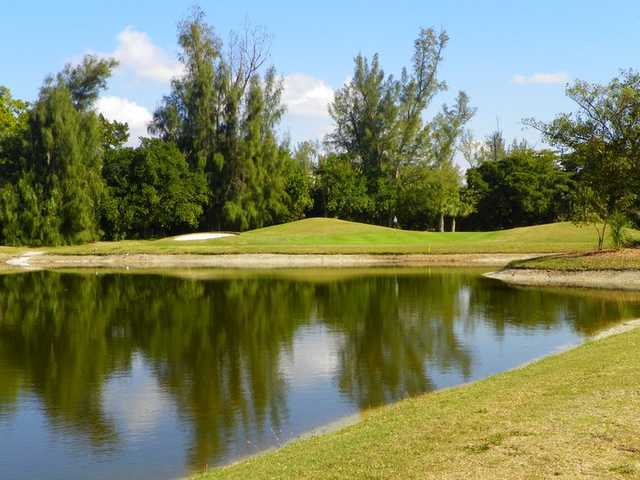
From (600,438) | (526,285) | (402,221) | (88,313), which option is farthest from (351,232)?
(600,438)

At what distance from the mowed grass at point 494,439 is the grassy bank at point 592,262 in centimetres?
2820

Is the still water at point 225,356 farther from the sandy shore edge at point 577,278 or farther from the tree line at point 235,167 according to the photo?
the tree line at point 235,167

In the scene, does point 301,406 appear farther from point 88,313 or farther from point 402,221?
point 402,221

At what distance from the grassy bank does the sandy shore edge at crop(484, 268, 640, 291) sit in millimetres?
308

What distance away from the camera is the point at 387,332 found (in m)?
25.1

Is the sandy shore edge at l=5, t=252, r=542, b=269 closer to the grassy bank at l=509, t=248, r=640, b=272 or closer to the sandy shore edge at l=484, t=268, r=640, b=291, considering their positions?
the grassy bank at l=509, t=248, r=640, b=272

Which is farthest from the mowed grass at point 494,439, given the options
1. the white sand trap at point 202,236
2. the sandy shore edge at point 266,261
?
the white sand trap at point 202,236

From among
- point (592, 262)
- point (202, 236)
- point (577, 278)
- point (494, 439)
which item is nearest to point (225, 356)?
point (494, 439)

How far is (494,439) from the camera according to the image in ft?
31.6

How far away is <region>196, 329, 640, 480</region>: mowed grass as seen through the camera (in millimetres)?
8492

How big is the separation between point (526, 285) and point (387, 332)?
18.4 metres

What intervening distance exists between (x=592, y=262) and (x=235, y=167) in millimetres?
45782

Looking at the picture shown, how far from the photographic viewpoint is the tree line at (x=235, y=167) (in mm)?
69375

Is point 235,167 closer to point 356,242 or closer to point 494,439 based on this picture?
point 356,242
